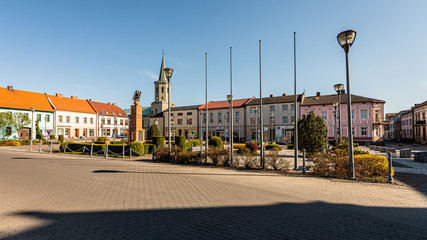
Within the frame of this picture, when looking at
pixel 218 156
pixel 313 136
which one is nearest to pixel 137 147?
pixel 218 156

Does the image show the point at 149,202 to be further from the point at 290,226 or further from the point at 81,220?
the point at 290,226

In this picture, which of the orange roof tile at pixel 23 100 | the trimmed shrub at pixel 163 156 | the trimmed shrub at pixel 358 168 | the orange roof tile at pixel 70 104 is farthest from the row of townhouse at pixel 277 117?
the orange roof tile at pixel 23 100

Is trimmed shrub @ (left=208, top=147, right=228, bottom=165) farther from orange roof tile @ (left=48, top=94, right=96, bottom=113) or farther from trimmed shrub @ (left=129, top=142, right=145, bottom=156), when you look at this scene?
orange roof tile @ (left=48, top=94, right=96, bottom=113)

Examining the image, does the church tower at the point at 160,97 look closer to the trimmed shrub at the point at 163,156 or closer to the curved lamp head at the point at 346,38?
the trimmed shrub at the point at 163,156

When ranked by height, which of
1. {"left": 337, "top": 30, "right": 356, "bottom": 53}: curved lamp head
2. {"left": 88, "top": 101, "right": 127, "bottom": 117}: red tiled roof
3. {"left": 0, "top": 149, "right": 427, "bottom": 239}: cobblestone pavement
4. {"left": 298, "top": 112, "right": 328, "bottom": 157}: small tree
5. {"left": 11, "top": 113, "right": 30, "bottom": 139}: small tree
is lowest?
{"left": 0, "top": 149, "right": 427, "bottom": 239}: cobblestone pavement

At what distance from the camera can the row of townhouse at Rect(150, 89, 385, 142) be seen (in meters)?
40.0

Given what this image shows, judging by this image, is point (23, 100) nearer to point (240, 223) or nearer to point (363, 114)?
point (240, 223)

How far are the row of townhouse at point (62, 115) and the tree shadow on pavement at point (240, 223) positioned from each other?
1677 inches

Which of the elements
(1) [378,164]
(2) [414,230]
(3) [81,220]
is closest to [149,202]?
(3) [81,220]

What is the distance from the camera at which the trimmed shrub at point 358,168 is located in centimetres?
945

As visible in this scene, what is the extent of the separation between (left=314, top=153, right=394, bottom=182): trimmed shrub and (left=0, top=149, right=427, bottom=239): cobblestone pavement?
2.99 ft

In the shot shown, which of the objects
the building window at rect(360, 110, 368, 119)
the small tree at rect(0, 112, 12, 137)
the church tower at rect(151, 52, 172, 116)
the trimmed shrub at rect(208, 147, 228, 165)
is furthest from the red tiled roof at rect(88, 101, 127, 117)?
the building window at rect(360, 110, 368, 119)

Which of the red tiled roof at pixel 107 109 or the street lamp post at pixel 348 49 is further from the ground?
the red tiled roof at pixel 107 109

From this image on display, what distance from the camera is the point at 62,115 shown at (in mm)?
52125
